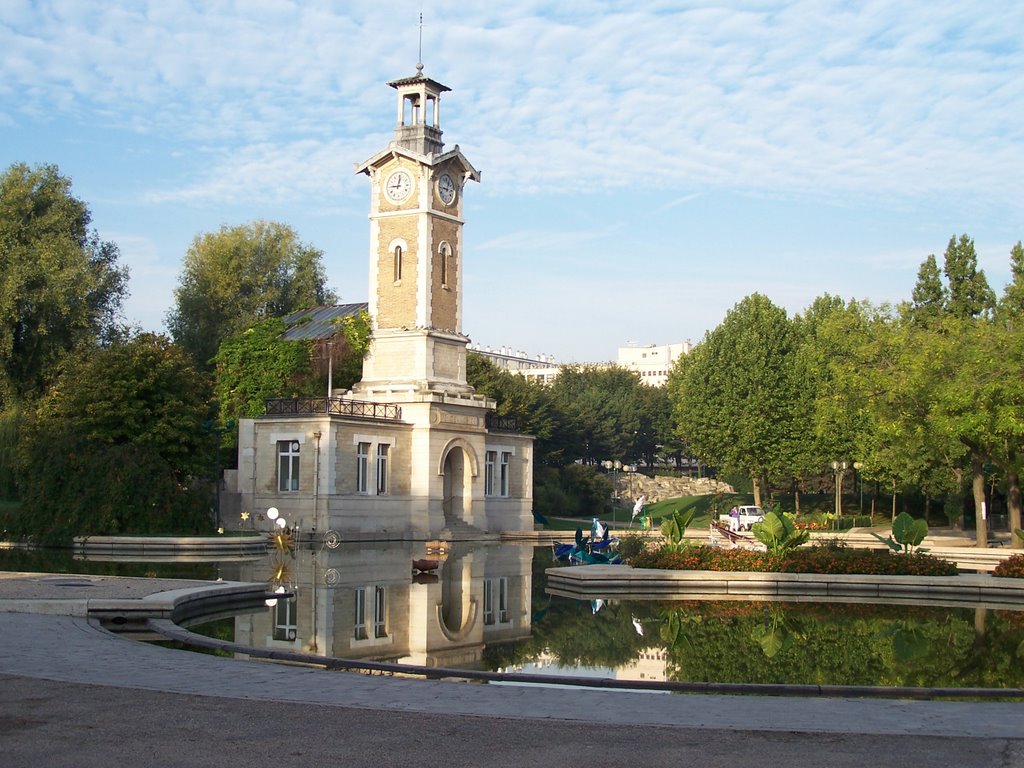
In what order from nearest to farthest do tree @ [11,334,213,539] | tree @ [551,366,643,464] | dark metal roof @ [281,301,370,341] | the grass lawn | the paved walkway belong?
the paved walkway → tree @ [11,334,213,539] → dark metal roof @ [281,301,370,341] → the grass lawn → tree @ [551,366,643,464]

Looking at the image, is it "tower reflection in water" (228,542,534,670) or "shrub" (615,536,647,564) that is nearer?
"tower reflection in water" (228,542,534,670)

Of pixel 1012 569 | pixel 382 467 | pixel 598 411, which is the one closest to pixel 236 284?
pixel 382 467

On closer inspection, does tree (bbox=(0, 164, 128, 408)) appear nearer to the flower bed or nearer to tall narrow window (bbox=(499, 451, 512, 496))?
tall narrow window (bbox=(499, 451, 512, 496))

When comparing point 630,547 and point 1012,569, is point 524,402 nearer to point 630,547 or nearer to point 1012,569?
point 630,547

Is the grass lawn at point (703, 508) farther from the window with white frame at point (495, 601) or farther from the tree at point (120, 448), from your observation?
the window with white frame at point (495, 601)

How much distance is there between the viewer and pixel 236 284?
2876 inches

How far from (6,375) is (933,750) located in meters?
48.3

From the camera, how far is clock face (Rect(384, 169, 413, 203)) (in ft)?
168

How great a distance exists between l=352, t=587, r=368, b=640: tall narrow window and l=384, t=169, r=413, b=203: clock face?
29.3 meters

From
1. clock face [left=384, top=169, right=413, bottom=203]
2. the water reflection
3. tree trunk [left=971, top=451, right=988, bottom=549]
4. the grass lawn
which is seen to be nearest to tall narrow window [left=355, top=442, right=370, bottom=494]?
clock face [left=384, top=169, right=413, bottom=203]

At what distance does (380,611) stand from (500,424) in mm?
32732

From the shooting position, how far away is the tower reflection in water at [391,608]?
1652 cm

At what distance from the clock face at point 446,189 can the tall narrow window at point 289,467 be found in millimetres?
13410

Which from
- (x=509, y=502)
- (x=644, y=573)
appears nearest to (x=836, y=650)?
(x=644, y=573)
